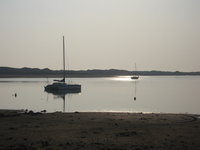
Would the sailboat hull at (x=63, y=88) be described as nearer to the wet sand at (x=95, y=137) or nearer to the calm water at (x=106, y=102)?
the calm water at (x=106, y=102)

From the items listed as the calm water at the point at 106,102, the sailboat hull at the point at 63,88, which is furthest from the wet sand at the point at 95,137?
the sailboat hull at the point at 63,88

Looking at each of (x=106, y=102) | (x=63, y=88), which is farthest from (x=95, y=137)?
(x=63, y=88)

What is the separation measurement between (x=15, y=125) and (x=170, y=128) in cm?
1186

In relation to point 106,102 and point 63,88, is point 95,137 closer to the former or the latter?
point 106,102

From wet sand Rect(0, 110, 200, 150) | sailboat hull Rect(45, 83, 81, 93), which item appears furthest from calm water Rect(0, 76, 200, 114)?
wet sand Rect(0, 110, 200, 150)

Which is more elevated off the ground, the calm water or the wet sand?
the wet sand

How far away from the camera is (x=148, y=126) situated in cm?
2947

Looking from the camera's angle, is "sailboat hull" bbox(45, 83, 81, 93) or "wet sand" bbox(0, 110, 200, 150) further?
"sailboat hull" bbox(45, 83, 81, 93)

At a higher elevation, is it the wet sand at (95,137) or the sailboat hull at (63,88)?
the wet sand at (95,137)

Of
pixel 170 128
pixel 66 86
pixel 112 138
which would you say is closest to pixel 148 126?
pixel 170 128

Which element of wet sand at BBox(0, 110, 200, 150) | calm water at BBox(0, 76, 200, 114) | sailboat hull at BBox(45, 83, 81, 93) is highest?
wet sand at BBox(0, 110, 200, 150)

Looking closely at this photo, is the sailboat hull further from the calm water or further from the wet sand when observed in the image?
the wet sand

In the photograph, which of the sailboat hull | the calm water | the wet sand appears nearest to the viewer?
the wet sand

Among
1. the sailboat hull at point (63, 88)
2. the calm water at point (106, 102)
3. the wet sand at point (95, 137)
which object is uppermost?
the wet sand at point (95, 137)
